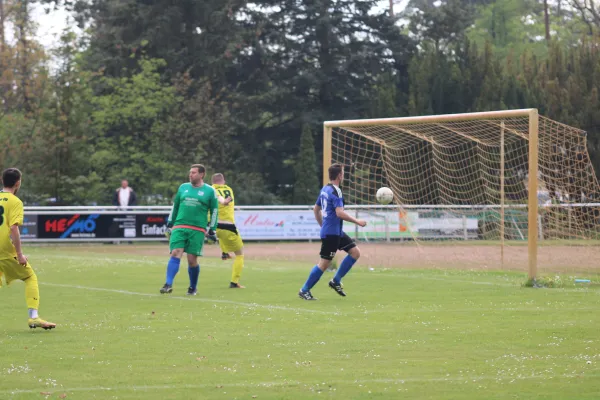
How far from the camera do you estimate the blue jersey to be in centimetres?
1491

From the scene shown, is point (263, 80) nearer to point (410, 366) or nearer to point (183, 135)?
point (183, 135)

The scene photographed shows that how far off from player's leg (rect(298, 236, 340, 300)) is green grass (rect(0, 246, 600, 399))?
0.91 ft

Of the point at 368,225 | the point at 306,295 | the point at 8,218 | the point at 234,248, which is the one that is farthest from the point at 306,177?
the point at 8,218

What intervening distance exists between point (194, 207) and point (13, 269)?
15.8ft

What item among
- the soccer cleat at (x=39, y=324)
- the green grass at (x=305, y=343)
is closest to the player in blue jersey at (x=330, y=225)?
the green grass at (x=305, y=343)

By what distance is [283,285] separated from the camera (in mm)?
17844

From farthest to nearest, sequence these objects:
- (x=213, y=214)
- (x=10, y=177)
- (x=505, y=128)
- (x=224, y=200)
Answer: (x=505, y=128) < (x=224, y=200) < (x=213, y=214) < (x=10, y=177)

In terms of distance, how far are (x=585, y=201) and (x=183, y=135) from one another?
26064 mm

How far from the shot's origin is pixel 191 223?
15773mm

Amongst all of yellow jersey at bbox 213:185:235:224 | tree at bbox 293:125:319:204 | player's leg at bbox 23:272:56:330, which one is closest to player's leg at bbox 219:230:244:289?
yellow jersey at bbox 213:185:235:224

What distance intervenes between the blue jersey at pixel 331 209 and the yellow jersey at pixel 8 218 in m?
5.17

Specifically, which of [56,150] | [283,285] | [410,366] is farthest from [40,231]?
[410,366]

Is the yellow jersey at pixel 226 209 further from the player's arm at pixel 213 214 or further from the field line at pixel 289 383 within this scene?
the field line at pixel 289 383

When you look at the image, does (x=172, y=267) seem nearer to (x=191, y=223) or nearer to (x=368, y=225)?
(x=191, y=223)
